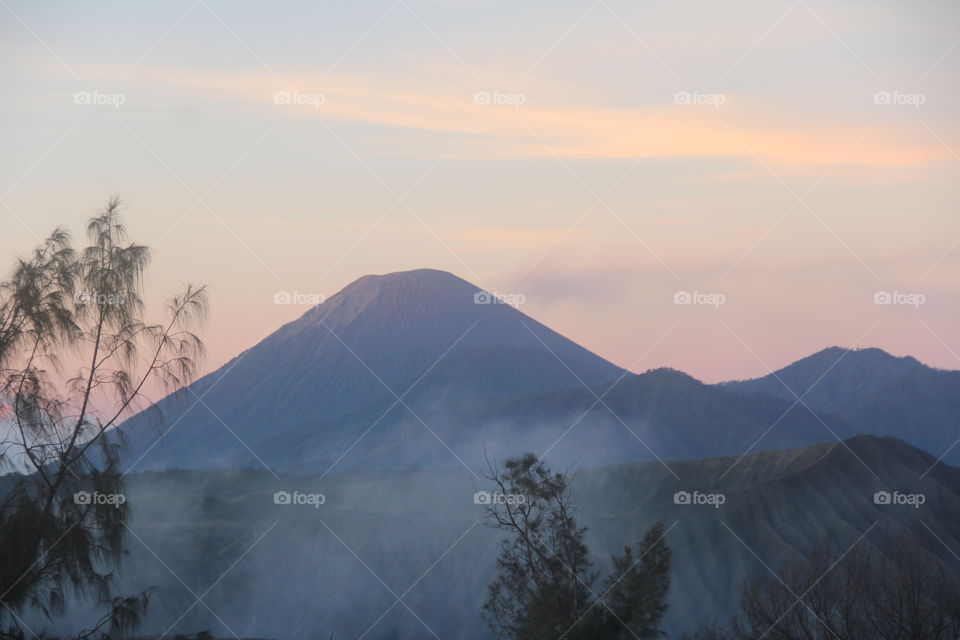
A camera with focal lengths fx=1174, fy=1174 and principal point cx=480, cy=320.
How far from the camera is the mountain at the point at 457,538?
256ft

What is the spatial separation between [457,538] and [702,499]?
18.7 meters

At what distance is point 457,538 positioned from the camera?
89.5 meters

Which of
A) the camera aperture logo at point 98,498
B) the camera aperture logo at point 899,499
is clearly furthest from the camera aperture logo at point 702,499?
the camera aperture logo at point 98,498

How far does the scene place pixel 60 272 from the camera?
21.6m

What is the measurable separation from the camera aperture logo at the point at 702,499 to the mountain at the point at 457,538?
501 millimetres

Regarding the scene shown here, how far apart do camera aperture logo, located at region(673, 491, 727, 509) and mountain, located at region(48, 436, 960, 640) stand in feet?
1.64

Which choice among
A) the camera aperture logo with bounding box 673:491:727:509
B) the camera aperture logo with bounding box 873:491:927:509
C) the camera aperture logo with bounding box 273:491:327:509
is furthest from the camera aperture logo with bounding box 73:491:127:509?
the camera aperture logo with bounding box 873:491:927:509

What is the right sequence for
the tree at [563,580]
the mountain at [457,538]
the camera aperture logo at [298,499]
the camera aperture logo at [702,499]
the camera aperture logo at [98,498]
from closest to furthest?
the camera aperture logo at [98,498] → the tree at [563,580] → the mountain at [457,538] → the camera aperture logo at [702,499] → the camera aperture logo at [298,499]

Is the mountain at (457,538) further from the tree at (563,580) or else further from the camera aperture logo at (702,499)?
the tree at (563,580)

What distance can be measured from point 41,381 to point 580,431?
414 feet

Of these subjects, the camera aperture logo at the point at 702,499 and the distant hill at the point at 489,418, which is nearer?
the camera aperture logo at the point at 702,499

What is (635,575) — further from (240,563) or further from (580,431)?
(580,431)

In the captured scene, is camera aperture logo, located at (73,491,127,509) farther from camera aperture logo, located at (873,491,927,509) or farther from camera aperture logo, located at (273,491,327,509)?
camera aperture logo, located at (873,491,927,509)

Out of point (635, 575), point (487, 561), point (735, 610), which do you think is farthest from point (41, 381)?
point (487, 561)
